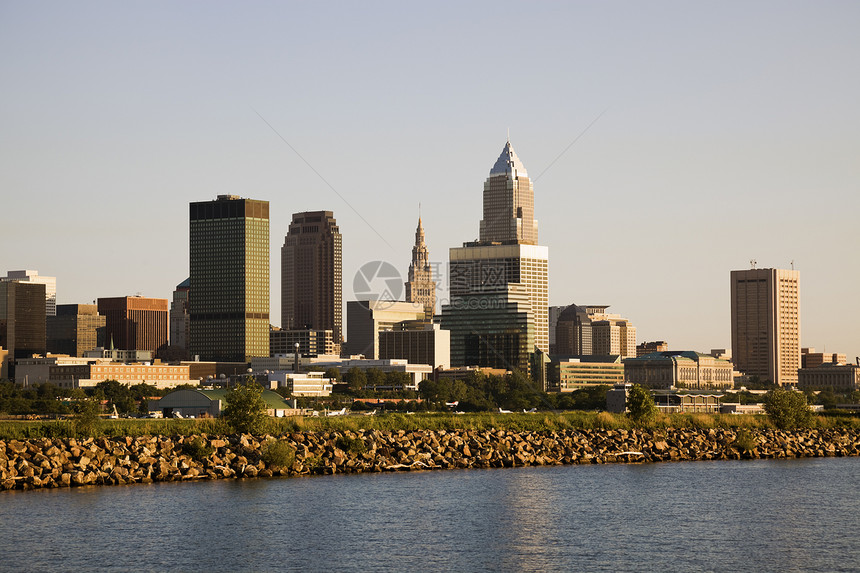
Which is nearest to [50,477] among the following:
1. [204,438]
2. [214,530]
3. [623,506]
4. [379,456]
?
[204,438]

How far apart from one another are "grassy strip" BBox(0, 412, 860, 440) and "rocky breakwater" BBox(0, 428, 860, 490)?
98.7 inches

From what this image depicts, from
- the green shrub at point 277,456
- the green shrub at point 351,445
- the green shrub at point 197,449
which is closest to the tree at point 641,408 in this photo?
the green shrub at point 351,445

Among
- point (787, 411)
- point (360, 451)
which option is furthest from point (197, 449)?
point (787, 411)

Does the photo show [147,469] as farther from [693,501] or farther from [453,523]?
[693,501]

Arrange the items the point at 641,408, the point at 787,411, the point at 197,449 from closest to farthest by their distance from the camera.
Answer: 1. the point at 197,449
2. the point at 641,408
3. the point at 787,411

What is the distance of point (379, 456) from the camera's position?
87.9m

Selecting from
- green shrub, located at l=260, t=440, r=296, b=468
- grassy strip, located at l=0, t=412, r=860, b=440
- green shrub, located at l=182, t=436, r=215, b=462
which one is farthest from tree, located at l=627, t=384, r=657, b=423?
green shrub, located at l=182, t=436, r=215, b=462

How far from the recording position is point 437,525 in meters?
61.2

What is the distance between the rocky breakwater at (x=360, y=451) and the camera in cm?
7481

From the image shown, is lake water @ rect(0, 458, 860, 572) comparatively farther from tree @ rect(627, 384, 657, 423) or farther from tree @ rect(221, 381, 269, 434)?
tree @ rect(627, 384, 657, 423)

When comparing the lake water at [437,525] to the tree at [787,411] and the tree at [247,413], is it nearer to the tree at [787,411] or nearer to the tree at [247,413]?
the tree at [247,413]

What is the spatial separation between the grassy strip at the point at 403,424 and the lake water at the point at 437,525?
1055 cm

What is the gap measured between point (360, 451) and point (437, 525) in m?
27.4

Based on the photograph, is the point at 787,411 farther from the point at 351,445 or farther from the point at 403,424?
the point at 351,445
